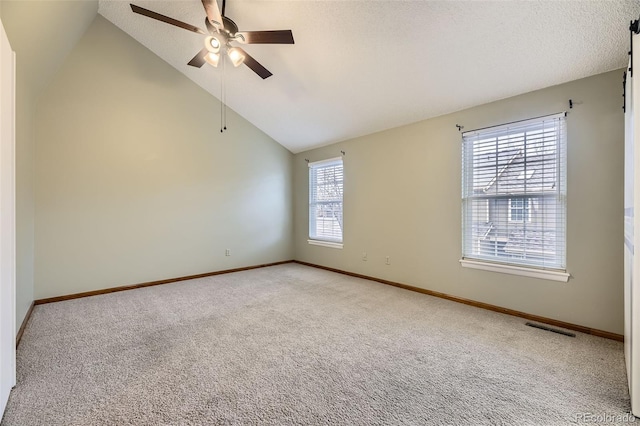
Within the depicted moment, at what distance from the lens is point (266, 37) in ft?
8.14

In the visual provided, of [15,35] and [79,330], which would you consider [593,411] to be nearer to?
[79,330]

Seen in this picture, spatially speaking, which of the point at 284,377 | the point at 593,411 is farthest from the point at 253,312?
the point at 593,411

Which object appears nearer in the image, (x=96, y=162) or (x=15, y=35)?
(x=15, y=35)

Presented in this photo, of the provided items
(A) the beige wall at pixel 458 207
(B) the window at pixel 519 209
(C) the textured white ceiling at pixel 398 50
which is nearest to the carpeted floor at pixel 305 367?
(A) the beige wall at pixel 458 207

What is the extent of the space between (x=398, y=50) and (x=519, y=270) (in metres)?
A: 2.61

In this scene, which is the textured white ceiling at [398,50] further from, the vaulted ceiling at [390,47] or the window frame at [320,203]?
the window frame at [320,203]

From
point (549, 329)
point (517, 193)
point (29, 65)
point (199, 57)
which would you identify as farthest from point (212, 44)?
point (549, 329)

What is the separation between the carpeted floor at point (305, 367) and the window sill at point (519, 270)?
1.57 feet

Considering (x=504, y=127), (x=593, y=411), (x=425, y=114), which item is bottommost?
(x=593, y=411)

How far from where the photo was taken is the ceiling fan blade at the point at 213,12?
7.30 ft

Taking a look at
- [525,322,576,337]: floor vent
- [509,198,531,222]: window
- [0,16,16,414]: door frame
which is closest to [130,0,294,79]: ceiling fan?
[0,16,16,414]: door frame

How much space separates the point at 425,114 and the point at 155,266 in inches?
174

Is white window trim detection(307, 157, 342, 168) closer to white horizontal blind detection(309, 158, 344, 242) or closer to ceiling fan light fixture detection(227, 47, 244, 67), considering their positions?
white horizontal blind detection(309, 158, 344, 242)

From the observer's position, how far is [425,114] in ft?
11.9
